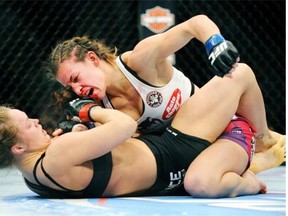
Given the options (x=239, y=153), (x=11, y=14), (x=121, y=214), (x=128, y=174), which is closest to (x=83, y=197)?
(x=128, y=174)

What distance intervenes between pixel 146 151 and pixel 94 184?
188 millimetres

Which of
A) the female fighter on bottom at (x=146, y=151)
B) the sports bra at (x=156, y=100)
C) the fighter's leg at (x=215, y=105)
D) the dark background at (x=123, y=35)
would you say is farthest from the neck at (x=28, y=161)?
the dark background at (x=123, y=35)

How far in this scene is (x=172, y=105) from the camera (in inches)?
74.1

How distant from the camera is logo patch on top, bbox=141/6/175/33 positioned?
331cm

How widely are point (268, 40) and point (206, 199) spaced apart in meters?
2.04

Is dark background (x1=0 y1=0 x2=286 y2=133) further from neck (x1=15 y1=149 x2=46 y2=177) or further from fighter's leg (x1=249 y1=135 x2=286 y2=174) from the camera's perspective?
neck (x1=15 y1=149 x2=46 y2=177)

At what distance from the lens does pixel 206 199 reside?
164cm

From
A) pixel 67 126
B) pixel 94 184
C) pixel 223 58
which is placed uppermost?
pixel 223 58

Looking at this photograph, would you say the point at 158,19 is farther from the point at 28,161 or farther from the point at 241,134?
the point at 28,161

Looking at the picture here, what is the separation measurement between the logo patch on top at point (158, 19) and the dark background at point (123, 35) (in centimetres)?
11

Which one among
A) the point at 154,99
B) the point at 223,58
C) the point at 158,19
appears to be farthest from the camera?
the point at 158,19

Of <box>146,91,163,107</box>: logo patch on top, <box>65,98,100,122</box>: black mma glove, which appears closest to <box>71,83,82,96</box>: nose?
<box>65,98,100,122</box>: black mma glove

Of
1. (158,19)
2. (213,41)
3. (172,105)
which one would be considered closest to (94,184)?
(172,105)

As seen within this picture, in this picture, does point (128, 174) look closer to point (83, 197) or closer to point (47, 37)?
point (83, 197)
